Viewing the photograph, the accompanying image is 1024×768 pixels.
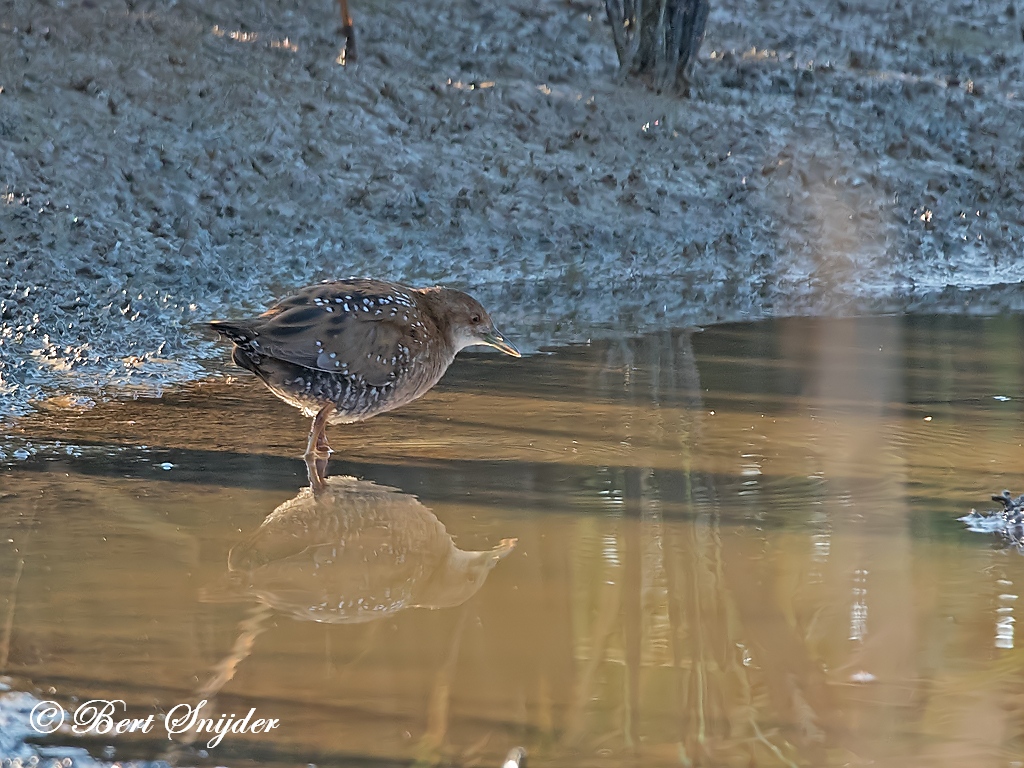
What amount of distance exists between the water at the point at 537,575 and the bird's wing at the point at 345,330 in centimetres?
51

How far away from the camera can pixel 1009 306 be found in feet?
35.5

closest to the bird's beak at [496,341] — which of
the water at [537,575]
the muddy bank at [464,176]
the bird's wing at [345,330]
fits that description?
the water at [537,575]

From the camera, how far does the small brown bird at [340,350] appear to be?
260 inches

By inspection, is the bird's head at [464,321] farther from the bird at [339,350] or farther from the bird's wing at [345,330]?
the bird's wing at [345,330]

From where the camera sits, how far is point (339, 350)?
6.70 meters

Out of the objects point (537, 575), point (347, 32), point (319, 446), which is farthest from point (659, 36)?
point (537, 575)

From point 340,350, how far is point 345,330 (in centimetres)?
11

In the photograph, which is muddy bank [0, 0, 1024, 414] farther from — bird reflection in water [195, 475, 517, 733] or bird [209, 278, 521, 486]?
bird reflection in water [195, 475, 517, 733]

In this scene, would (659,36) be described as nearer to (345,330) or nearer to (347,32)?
(347,32)

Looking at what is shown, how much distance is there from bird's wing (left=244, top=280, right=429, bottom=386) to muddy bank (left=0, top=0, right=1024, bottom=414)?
187 cm

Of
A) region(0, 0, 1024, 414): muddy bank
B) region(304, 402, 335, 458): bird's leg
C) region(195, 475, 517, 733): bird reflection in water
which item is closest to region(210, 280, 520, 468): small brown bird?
region(304, 402, 335, 458): bird's leg

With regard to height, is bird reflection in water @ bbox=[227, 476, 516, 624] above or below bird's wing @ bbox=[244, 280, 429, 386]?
below

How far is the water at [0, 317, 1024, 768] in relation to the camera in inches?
161

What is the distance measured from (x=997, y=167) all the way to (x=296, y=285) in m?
7.99
